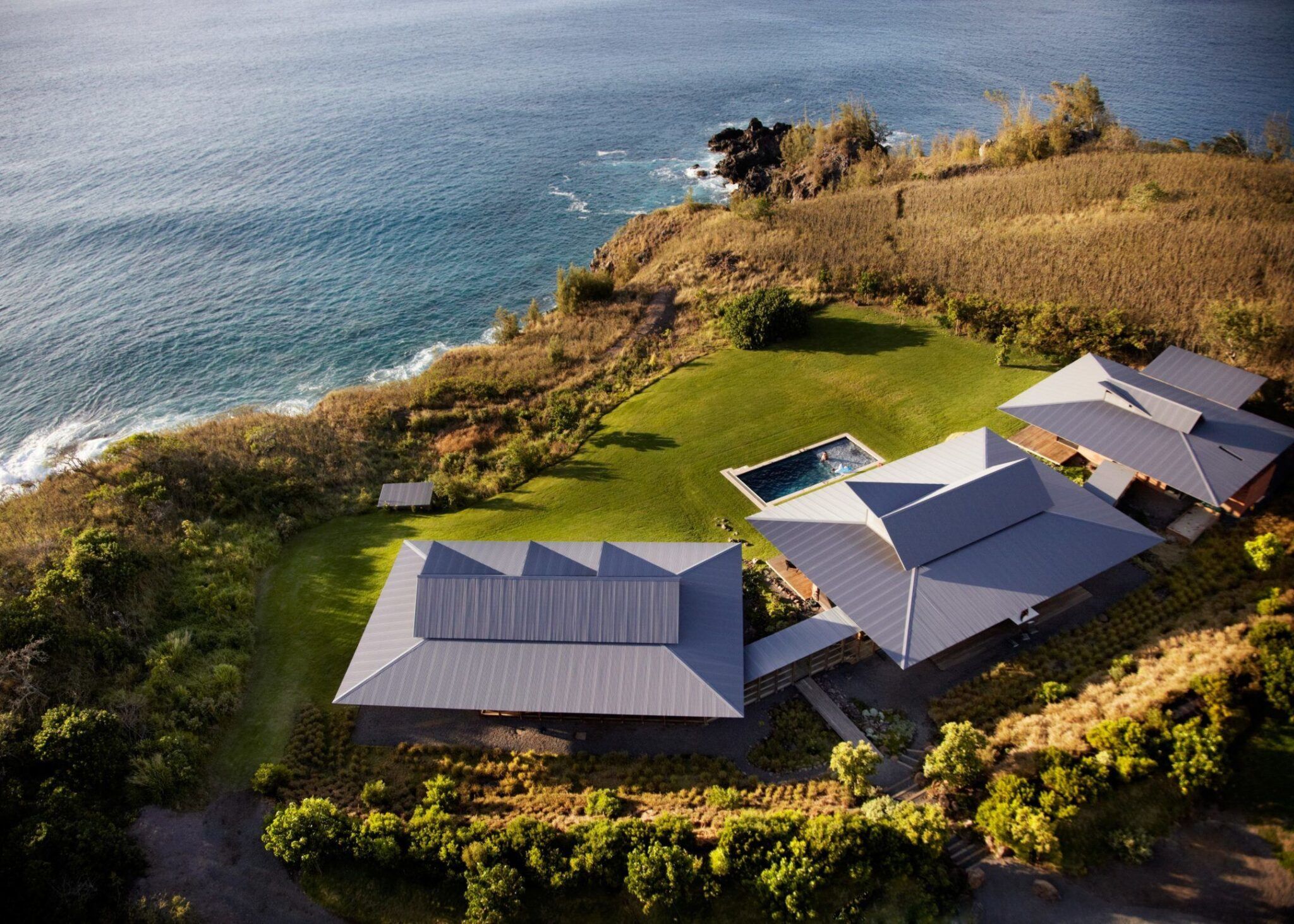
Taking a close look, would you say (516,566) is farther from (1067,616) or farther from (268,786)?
(1067,616)

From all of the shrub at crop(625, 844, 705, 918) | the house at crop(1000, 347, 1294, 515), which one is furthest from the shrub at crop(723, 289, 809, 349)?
the shrub at crop(625, 844, 705, 918)

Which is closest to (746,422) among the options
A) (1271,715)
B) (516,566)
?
(516,566)

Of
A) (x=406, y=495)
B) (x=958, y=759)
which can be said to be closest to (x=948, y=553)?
(x=958, y=759)

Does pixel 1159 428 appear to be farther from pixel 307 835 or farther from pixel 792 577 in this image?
pixel 307 835

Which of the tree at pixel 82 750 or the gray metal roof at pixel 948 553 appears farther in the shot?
the gray metal roof at pixel 948 553

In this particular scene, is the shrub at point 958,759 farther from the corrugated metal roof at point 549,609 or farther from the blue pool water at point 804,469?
the blue pool water at point 804,469

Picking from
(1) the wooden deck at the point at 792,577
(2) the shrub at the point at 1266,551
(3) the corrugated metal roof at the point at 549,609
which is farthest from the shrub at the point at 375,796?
(2) the shrub at the point at 1266,551

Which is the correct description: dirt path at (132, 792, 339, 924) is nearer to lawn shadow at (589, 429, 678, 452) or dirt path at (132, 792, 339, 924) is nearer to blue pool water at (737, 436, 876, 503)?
lawn shadow at (589, 429, 678, 452)
